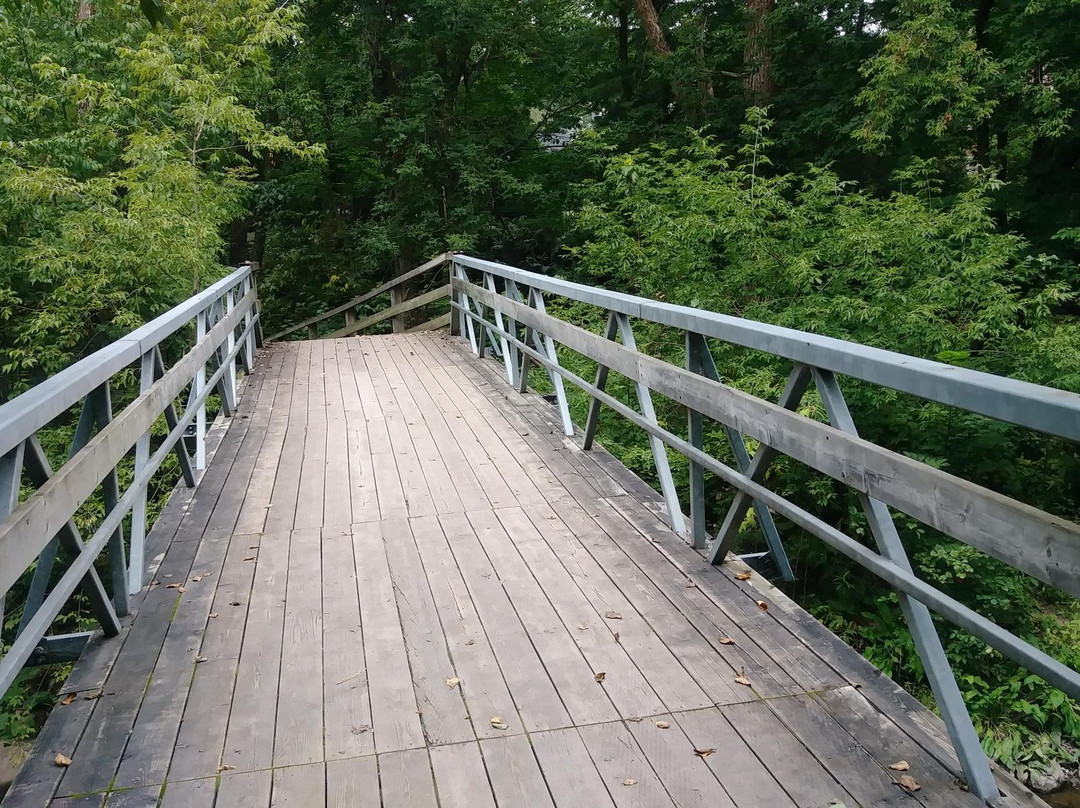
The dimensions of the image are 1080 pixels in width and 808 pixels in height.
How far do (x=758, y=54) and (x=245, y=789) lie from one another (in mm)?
13295

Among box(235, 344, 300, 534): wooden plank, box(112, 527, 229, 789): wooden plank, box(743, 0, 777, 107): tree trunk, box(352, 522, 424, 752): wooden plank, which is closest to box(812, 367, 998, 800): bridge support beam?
box(352, 522, 424, 752): wooden plank

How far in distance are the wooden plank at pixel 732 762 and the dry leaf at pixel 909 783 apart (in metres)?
0.29

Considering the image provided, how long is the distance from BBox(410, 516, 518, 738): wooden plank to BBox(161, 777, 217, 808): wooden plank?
72 cm

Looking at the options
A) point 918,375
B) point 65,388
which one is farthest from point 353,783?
point 918,375

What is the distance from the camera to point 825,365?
7.88 ft

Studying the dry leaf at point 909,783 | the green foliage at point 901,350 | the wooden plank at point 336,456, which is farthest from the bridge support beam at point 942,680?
the green foliage at point 901,350

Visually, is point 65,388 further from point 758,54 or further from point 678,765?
point 758,54

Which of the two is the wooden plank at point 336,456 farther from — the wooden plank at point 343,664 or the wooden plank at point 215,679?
the wooden plank at point 215,679

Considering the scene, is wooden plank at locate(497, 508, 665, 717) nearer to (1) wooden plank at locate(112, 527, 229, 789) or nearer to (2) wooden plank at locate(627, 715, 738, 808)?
(2) wooden plank at locate(627, 715, 738, 808)

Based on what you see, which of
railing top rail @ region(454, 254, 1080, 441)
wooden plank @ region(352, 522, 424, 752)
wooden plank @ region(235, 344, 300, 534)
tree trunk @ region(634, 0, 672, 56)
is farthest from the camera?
tree trunk @ region(634, 0, 672, 56)

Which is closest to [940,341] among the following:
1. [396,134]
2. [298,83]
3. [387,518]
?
[387,518]

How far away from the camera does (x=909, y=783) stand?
6.99 feet

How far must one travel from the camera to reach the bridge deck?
222 centimetres

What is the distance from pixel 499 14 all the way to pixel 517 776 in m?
15.6
